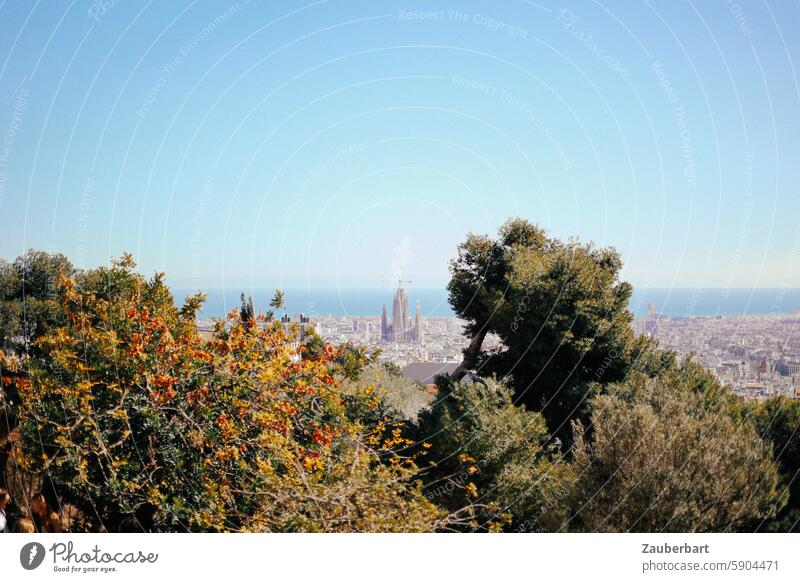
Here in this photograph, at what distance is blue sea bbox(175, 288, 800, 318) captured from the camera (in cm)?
573

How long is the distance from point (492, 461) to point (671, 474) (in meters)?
2.51

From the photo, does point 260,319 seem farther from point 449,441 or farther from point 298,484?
point 449,441

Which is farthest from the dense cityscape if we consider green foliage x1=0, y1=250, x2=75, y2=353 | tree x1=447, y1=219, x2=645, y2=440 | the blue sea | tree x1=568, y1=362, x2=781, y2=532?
green foliage x1=0, y1=250, x2=75, y2=353

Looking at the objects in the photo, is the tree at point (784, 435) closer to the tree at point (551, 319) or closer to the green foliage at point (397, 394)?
the tree at point (551, 319)

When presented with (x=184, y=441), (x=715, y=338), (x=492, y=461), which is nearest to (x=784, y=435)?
(x=715, y=338)

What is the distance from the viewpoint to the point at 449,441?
342 inches

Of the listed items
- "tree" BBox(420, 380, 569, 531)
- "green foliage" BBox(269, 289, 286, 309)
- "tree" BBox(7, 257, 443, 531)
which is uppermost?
"green foliage" BBox(269, 289, 286, 309)

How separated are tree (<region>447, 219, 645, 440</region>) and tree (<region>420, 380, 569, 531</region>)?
156 cm

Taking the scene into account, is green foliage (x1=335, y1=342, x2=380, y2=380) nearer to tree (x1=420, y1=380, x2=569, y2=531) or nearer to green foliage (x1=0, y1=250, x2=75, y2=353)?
tree (x1=420, y1=380, x2=569, y2=531)

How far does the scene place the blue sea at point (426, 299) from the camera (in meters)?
5.73

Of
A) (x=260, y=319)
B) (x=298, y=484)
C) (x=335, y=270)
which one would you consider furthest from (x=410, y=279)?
(x=298, y=484)

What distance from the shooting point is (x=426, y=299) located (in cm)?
759

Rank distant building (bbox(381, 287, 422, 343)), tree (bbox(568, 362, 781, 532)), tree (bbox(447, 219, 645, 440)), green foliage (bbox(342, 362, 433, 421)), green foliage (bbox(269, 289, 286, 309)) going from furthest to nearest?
tree (bbox(447, 219, 645, 440)), green foliage (bbox(342, 362, 433, 421)), distant building (bbox(381, 287, 422, 343)), green foliage (bbox(269, 289, 286, 309)), tree (bbox(568, 362, 781, 532))

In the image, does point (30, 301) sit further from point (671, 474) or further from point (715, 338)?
point (715, 338)
